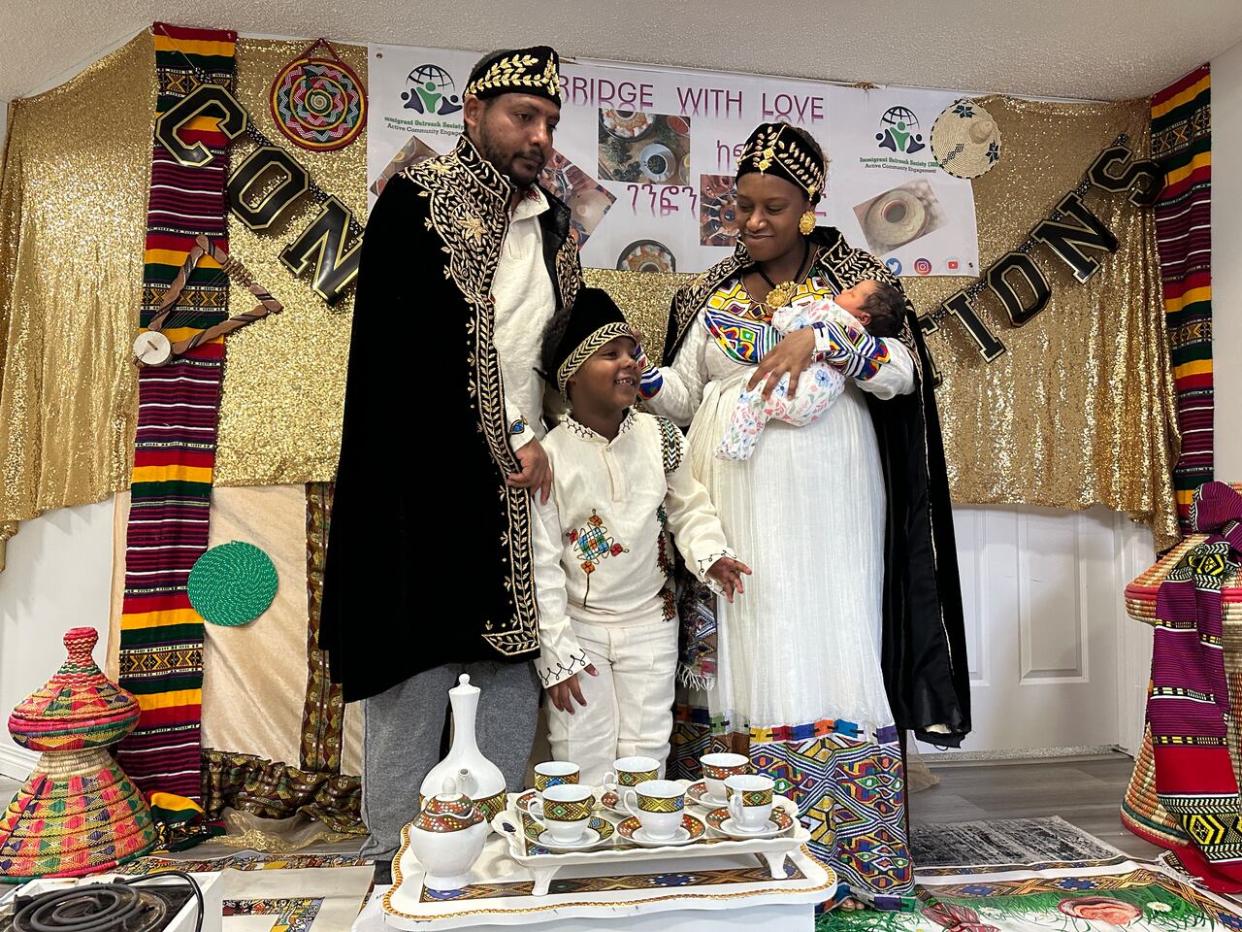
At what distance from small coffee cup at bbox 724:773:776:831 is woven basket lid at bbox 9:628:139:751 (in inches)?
72.2

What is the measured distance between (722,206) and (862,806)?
79.0 inches

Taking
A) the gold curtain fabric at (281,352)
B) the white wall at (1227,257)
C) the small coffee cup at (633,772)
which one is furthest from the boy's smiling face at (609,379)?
the white wall at (1227,257)

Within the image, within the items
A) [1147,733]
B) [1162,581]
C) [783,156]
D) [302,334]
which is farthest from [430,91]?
[1147,733]

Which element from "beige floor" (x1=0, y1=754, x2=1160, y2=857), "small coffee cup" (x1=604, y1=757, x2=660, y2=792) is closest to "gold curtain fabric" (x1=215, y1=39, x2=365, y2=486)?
"beige floor" (x1=0, y1=754, x2=1160, y2=857)

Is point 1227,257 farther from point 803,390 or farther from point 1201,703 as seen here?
point 803,390

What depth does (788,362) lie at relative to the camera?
233 centimetres

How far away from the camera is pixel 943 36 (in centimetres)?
309

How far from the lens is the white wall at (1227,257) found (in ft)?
10.4

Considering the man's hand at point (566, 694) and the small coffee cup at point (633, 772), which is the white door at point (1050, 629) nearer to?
the man's hand at point (566, 694)

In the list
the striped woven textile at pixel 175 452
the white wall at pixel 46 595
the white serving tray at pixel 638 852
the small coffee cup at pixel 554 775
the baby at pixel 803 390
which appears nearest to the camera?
the white serving tray at pixel 638 852

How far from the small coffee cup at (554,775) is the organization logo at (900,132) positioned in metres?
2.53

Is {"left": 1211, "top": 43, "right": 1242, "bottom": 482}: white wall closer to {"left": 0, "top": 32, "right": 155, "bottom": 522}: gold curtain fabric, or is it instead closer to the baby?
the baby

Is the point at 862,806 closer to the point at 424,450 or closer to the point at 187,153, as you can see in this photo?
the point at 424,450

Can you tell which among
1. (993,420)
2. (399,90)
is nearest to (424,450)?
(399,90)
